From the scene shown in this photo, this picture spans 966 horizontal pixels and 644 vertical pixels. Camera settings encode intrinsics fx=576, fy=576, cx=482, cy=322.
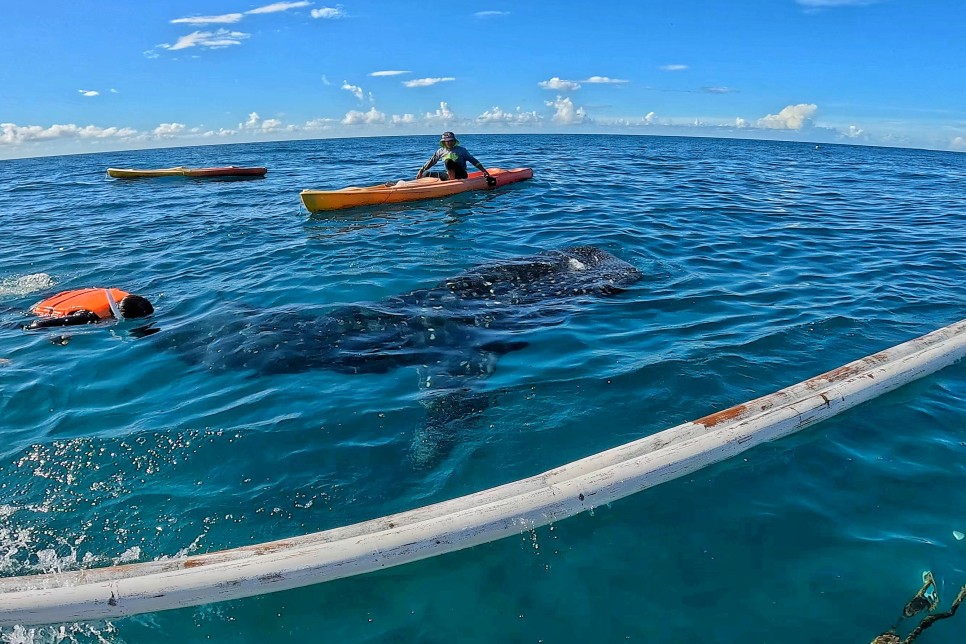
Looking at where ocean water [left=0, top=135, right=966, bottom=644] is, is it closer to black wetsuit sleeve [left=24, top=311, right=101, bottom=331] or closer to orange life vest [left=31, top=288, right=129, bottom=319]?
black wetsuit sleeve [left=24, top=311, right=101, bottom=331]

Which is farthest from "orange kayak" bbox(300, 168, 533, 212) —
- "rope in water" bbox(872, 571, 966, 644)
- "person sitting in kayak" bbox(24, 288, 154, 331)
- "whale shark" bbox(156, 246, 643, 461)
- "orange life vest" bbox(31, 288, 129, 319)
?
"rope in water" bbox(872, 571, 966, 644)

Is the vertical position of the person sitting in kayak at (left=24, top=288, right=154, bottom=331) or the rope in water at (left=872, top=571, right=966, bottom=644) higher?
the person sitting in kayak at (left=24, top=288, right=154, bottom=331)

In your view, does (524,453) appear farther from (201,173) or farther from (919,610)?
(201,173)

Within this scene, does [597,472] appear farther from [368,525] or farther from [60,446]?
[60,446]

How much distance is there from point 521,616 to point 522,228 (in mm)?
10957

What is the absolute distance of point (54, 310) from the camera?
8.12 m

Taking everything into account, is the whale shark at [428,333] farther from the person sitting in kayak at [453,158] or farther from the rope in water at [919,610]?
the person sitting in kayak at [453,158]

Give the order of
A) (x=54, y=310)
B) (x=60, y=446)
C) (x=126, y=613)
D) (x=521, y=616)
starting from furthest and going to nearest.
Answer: (x=54, y=310)
(x=60, y=446)
(x=521, y=616)
(x=126, y=613)

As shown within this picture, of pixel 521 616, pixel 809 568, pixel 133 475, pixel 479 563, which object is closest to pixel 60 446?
pixel 133 475

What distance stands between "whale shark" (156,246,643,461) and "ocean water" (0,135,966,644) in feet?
0.48

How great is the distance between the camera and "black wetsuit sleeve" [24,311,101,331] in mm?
7961

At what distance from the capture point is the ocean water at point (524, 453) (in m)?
3.28

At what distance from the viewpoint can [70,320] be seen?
796 cm

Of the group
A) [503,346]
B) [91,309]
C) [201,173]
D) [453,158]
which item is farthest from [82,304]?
[201,173]
